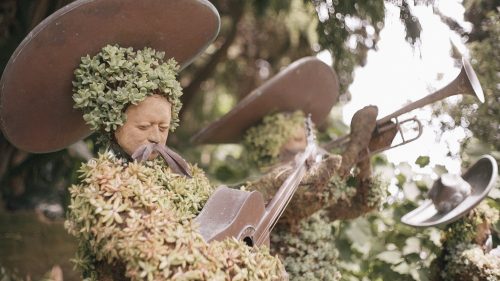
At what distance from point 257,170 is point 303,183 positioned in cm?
97

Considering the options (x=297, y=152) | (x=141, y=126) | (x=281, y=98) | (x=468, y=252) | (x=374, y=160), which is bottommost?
(x=374, y=160)

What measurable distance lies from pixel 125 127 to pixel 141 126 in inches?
2.4

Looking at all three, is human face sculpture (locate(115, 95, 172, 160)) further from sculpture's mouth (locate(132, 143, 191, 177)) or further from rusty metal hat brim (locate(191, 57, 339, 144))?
rusty metal hat brim (locate(191, 57, 339, 144))

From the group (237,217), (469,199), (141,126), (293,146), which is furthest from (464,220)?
(141,126)

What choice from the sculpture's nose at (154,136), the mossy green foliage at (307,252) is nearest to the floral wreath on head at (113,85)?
the sculpture's nose at (154,136)

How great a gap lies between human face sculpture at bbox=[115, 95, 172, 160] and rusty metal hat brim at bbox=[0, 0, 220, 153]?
0.28 meters

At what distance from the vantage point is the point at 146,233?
254 cm

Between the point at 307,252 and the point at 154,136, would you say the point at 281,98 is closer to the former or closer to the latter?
the point at 307,252

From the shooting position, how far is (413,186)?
5133mm

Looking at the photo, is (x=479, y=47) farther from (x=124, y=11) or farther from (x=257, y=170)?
(x=124, y=11)

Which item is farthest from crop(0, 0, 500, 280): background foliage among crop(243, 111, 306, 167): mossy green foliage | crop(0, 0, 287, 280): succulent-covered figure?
crop(0, 0, 287, 280): succulent-covered figure

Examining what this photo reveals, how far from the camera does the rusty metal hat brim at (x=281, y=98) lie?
4.32 metres

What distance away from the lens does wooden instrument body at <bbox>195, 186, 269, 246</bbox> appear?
9.02 feet

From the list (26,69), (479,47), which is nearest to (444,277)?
(479,47)
